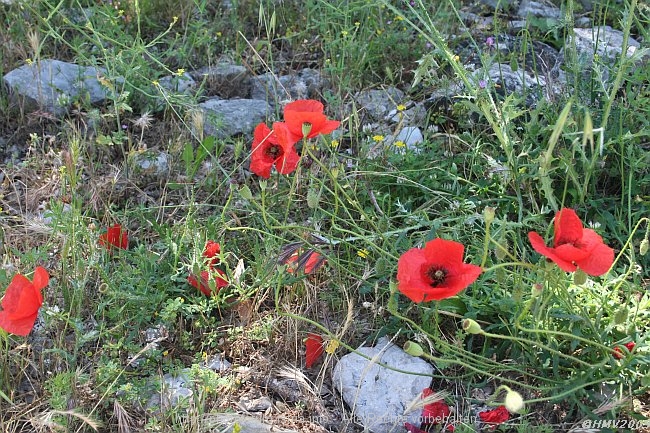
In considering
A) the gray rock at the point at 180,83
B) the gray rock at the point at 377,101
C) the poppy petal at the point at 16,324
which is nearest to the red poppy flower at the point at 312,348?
the poppy petal at the point at 16,324

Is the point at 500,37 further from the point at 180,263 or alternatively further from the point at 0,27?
the point at 0,27

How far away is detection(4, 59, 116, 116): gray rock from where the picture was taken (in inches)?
130

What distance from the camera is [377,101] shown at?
333 centimetres

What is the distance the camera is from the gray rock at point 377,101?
10.7 feet

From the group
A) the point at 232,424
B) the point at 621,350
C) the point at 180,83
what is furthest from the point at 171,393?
the point at 180,83

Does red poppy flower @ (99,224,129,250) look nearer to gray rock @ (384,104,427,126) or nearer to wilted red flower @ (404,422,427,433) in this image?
wilted red flower @ (404,422,427,433)

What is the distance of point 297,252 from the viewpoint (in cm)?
244

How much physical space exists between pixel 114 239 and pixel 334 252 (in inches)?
27.5

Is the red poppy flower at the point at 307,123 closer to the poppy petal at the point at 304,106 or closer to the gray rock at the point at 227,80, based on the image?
the poppy petal at the point at 304,106

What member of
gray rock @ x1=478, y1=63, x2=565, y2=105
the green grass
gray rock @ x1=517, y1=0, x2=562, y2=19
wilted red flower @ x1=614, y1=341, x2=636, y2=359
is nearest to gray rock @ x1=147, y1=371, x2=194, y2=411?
the green grass

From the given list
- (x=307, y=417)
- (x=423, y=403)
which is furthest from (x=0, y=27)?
(x=423, y=403)

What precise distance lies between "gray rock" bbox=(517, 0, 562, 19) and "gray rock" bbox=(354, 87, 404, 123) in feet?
2.88

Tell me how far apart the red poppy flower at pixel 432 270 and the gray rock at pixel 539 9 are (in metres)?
2.23

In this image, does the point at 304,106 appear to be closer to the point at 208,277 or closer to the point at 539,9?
the point at 208,277
